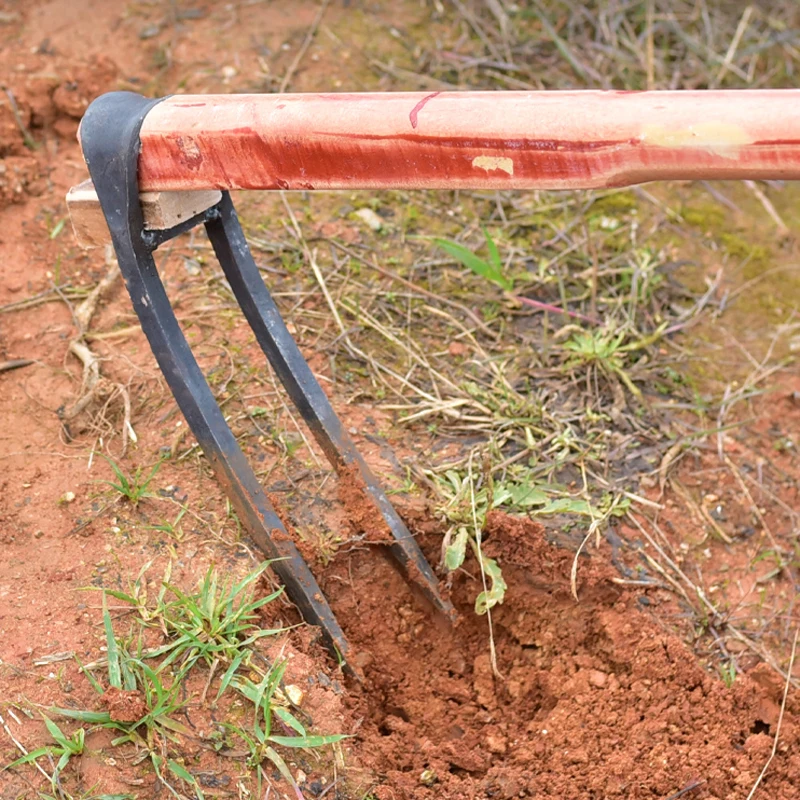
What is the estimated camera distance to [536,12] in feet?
13.3

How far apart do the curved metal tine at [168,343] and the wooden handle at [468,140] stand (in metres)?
0.05

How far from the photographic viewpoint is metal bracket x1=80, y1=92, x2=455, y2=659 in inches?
72.7

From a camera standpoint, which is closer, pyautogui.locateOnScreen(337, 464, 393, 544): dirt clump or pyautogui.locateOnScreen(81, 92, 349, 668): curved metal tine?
pyautogui.locateOnScreen(81, 92, 349, 668): curved metal tine

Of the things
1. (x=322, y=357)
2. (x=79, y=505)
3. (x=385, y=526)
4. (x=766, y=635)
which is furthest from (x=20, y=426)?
(x=766, y=635)

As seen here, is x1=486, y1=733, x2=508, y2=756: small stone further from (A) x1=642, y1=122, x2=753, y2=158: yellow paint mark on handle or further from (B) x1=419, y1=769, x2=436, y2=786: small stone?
(A) x1=642, y1=122, x2=753, y2=158: yellow paint mark on handle

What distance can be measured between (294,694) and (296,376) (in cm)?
74

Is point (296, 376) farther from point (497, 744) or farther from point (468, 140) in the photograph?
point (497, 744)

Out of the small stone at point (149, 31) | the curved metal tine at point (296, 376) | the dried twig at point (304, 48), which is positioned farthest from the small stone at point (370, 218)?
the small stone at point (149, 31)

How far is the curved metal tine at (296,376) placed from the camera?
2166 mm

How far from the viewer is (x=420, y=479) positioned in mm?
2482

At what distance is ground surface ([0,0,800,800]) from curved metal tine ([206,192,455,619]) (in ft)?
0.28

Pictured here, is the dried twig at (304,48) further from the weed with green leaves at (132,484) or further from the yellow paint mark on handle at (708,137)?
the yellow paint mark on handle at (708,137)

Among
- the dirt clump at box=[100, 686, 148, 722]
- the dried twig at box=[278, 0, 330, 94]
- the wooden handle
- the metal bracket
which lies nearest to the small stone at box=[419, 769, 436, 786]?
the metal bracket

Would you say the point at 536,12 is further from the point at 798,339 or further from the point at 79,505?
the point at 79,505
